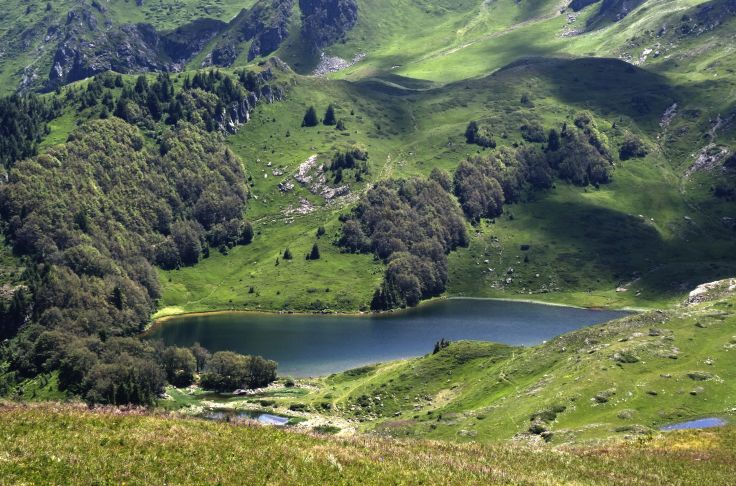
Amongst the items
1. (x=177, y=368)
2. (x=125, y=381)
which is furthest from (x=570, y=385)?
(x=177, y=368)

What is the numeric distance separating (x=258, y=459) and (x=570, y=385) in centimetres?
8392

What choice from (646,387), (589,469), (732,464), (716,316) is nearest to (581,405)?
(646,387)

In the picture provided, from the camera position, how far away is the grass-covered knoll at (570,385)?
3784 inches

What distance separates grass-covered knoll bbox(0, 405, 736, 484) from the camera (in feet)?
108

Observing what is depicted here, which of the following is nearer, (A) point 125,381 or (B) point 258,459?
(B) point 258,459

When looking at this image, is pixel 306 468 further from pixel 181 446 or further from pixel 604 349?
pixel 604 349

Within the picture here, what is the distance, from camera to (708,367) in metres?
106

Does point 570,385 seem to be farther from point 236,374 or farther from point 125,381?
point 236,374

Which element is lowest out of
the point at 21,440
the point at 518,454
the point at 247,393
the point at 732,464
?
the point at 247,393

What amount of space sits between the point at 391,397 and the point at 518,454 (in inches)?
4332

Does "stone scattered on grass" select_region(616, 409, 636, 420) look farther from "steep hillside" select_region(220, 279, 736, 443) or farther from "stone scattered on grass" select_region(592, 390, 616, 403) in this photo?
"stone scattered on grass" select_region(592, 390, 616, 403)

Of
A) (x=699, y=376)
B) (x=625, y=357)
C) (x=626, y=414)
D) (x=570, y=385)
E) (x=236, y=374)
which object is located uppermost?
(x=626, y=414)

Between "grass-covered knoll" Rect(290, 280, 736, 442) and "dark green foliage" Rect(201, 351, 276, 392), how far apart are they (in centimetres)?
2246

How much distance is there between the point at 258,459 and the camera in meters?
35.9
